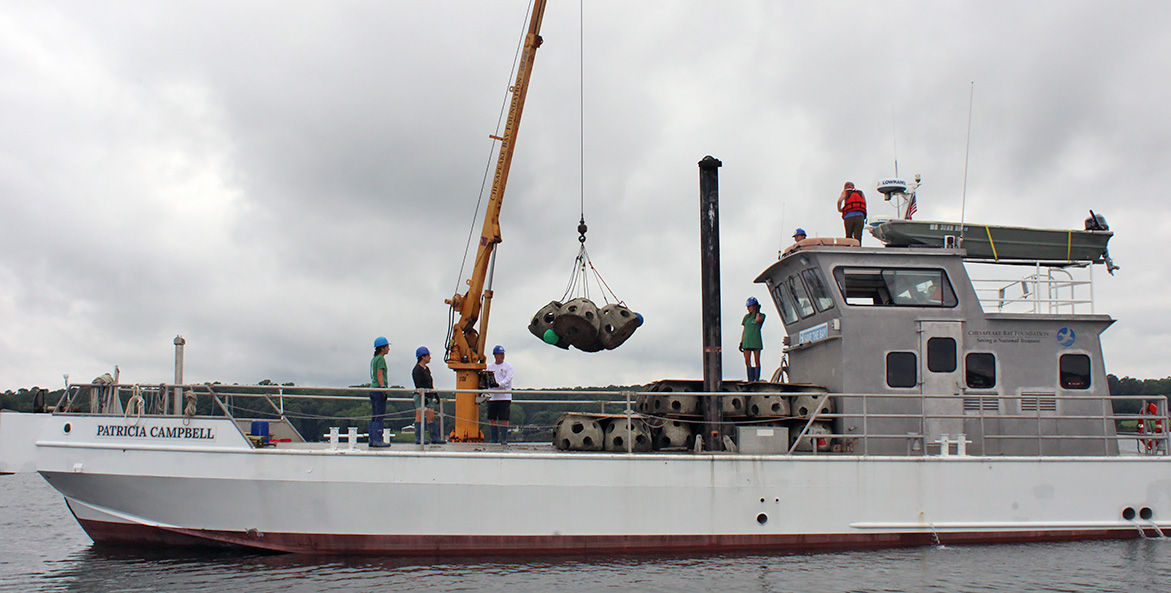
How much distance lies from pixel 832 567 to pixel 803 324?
4.55 meters

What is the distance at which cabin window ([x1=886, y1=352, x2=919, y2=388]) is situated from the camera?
12875mm

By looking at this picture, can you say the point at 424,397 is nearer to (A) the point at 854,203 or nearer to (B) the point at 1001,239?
(A) the point at 854,203

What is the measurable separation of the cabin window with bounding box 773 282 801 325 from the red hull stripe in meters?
4.10

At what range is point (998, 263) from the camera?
13805 millimetres

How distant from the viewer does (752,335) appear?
47.2 feet

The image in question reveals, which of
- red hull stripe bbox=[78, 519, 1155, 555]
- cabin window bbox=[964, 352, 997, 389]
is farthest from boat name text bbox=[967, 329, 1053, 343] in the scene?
red hull stripe bbox=[78, 519, 1155, 555]

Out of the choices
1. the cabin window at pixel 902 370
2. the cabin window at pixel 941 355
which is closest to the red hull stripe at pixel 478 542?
the cabin window at pixel 902 370

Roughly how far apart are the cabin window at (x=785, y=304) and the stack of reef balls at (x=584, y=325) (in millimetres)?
Answer: 2580

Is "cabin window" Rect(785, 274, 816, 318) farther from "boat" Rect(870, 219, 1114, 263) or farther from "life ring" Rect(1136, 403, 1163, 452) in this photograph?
"life ring" Rect(1136, 403, 1163, 452)

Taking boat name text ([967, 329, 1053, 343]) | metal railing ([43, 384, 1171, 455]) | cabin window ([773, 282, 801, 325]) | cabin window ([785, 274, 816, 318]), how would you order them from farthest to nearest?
cabin window ([773, 282, 801, 325]) → cabin window ([785, 274, 816, 318]) → boat name text ([967, 329, 1053, 343]) → metal railing ([43, 384, 1171, 455])

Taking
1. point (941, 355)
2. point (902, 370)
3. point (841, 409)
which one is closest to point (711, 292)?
point (841, 409)

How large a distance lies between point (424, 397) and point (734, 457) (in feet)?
14.6

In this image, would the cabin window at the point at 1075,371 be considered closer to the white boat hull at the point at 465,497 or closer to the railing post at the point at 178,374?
the white boat hull at the point at 465,497

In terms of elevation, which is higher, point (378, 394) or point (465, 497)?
point (378, 394)
